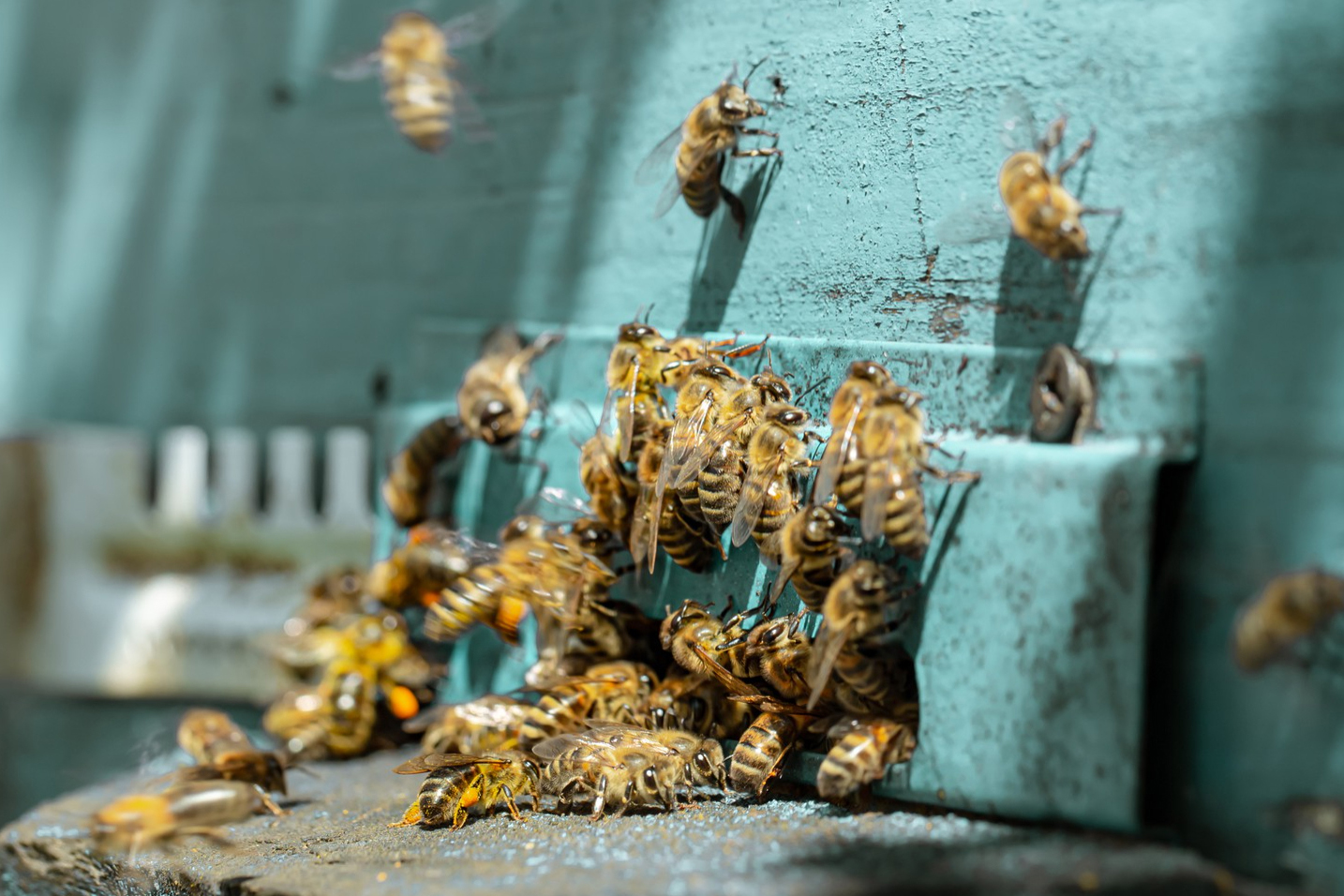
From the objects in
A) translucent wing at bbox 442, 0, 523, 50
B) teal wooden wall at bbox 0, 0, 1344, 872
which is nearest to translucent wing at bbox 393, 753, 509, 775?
teal wooden wall at bbox 0, 0, 1344, 872

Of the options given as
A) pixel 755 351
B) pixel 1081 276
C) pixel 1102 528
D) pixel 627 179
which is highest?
pixel 627 179

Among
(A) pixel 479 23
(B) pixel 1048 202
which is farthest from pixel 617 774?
(A) pixel 479 23

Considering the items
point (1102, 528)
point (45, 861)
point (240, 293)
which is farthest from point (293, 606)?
point (1102, 528)

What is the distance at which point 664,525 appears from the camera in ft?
8.84

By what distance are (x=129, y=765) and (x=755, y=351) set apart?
2.67 m

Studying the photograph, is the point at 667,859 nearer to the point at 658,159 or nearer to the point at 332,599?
the point at 658,159

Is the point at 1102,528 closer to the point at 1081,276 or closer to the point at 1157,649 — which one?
the point at 1157,649

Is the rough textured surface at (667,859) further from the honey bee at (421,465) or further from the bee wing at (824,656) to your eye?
the honey bee at (421,465)

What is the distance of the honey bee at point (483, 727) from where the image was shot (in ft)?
9.12

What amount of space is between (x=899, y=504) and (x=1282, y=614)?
1.92ft

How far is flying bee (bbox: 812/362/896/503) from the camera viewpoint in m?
2.30

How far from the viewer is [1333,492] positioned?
79.6 inches

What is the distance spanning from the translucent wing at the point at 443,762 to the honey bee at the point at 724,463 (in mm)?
593

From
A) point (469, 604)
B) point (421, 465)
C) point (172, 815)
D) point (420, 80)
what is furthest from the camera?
point (420, 80)
